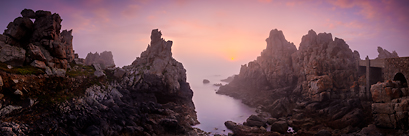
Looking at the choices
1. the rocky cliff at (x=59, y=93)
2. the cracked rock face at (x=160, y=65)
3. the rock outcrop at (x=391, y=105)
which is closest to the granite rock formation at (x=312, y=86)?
the rock outcrop at (x=391, y=105)

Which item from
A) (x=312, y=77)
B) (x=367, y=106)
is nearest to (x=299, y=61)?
(x=312, y=77)

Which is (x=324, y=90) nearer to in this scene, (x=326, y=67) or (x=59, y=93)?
(x=326, y=67)

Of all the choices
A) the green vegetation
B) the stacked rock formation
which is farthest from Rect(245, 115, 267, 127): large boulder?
the green vegetation

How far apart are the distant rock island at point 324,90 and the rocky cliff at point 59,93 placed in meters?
17.3

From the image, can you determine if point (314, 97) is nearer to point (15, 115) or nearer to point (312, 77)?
point (312, 77)

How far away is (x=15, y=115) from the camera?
16250 millimetres

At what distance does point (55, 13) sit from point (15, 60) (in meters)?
8.70

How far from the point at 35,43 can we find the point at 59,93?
700 cm

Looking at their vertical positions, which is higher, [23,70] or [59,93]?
[23,70]

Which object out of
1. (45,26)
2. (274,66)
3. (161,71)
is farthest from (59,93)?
(274,66)

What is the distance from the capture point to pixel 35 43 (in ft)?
74.9

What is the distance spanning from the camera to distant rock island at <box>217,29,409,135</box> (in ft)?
90.5

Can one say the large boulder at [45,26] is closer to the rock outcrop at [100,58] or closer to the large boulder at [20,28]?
the large boulder at [20,28]

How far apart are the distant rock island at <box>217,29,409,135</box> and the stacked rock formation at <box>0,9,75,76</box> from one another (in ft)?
93.1
